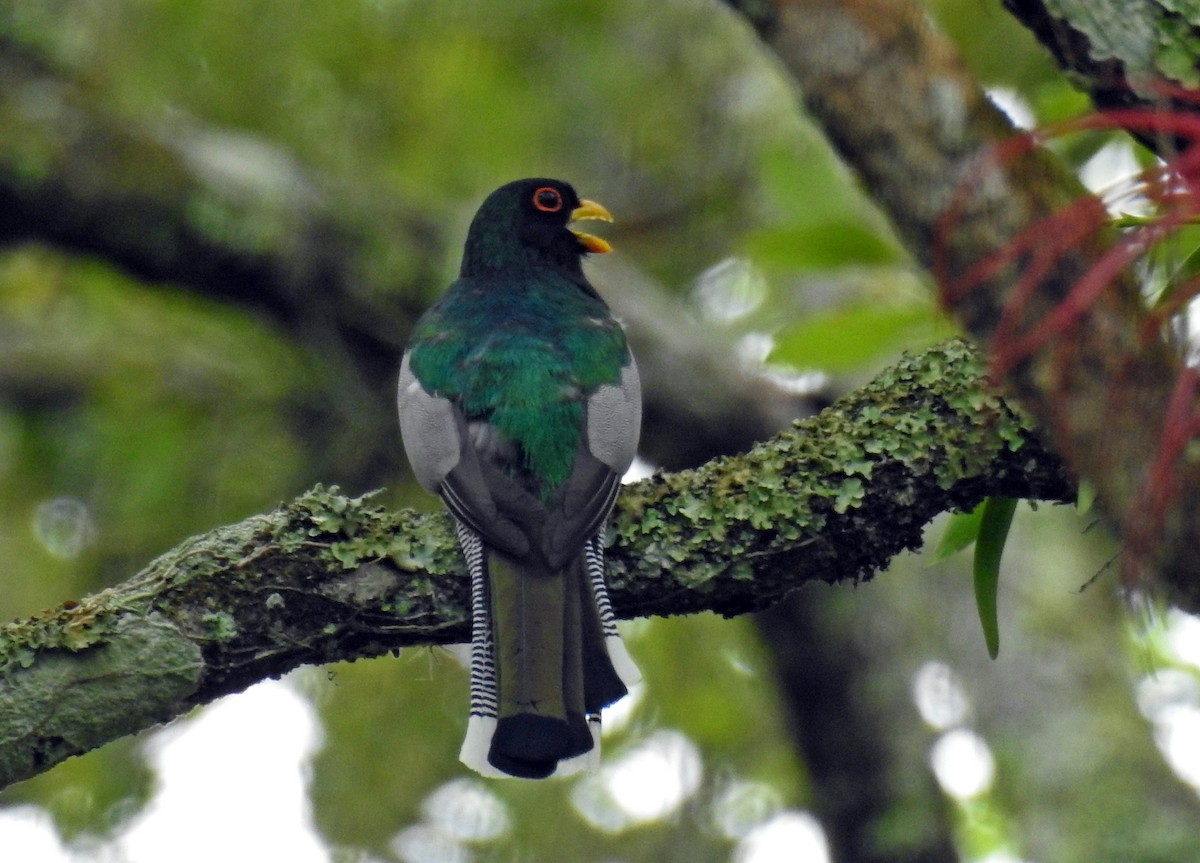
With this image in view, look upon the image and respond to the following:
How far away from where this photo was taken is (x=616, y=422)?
4.55 metres

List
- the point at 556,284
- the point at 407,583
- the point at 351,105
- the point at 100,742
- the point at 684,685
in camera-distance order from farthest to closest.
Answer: the point at 351,105 < the point at 684,685 < the point at 556,284 < the point at 407,583 < the point at 100,742

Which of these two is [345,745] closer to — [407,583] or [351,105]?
[351,105]

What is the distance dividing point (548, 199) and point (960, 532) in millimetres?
2802

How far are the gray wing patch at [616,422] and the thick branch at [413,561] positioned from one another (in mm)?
661

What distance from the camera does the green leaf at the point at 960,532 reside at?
3.65 meters

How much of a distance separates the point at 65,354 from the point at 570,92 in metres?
3.31

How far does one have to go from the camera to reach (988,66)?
6.36 m

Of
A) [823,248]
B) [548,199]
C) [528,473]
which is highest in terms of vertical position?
[548,199]

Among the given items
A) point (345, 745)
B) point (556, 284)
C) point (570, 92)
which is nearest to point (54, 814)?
point (345, 745)

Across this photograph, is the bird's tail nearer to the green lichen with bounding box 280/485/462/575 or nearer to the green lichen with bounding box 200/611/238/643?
the green lichen with bounding box 280/485/462/575

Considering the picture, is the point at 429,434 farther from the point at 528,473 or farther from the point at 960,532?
the point at 960,532

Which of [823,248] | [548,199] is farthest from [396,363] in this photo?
[823,248]

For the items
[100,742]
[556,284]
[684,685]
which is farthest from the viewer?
[684,685]

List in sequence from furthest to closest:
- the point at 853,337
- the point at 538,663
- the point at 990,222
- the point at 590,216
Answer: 1. the point at 590,216
2. the point at 853,337
3. the point at 538,663
4. the point at 990,222
